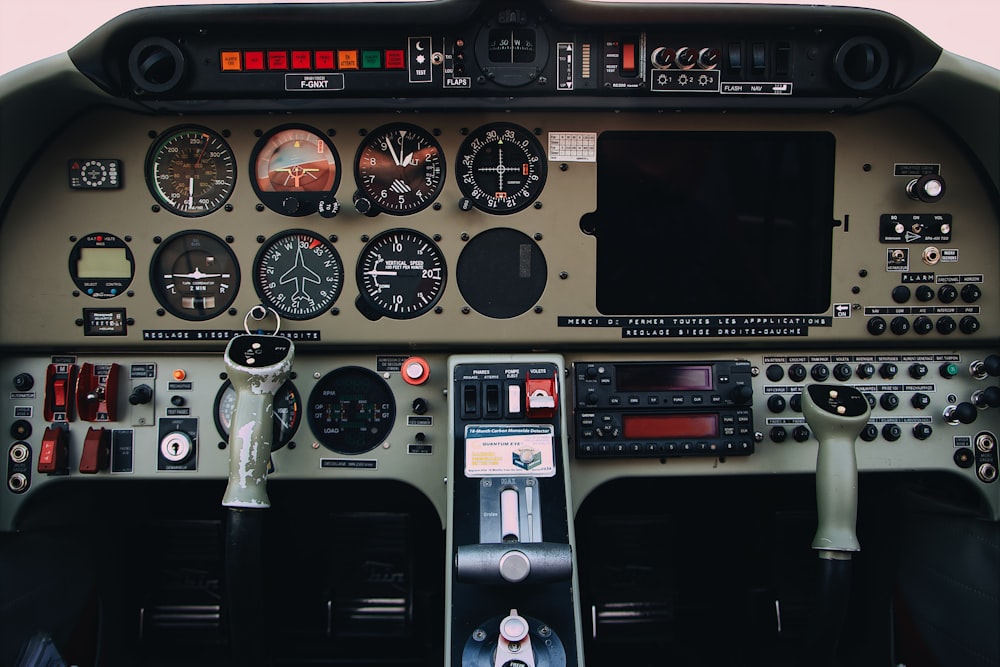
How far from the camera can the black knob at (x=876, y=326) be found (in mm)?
2363

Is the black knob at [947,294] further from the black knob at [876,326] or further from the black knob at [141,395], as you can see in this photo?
the black knob at [141,395]

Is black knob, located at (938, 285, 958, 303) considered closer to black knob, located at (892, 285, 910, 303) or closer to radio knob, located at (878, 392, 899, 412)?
black knob, located at (892, 285, 910, 303)

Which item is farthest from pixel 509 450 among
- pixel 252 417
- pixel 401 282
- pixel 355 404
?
pixel 252 417

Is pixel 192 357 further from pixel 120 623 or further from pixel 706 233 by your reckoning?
pixel 706 233

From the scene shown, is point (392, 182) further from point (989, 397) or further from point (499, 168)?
point (989, 397)

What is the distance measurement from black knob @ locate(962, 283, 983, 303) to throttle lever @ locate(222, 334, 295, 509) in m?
2.33

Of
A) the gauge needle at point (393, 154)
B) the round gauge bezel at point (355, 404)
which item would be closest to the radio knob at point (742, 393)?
the round gauge bezel at point (355, 404)

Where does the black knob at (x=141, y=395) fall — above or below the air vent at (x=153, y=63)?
below

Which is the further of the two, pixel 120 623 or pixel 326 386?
pixel 120 623

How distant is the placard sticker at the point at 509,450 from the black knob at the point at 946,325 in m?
1.42

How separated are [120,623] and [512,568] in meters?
1.76

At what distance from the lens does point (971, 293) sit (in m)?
2.35

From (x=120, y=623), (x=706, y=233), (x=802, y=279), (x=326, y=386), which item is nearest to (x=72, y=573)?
(x=120, y=623)

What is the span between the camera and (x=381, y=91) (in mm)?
2125
